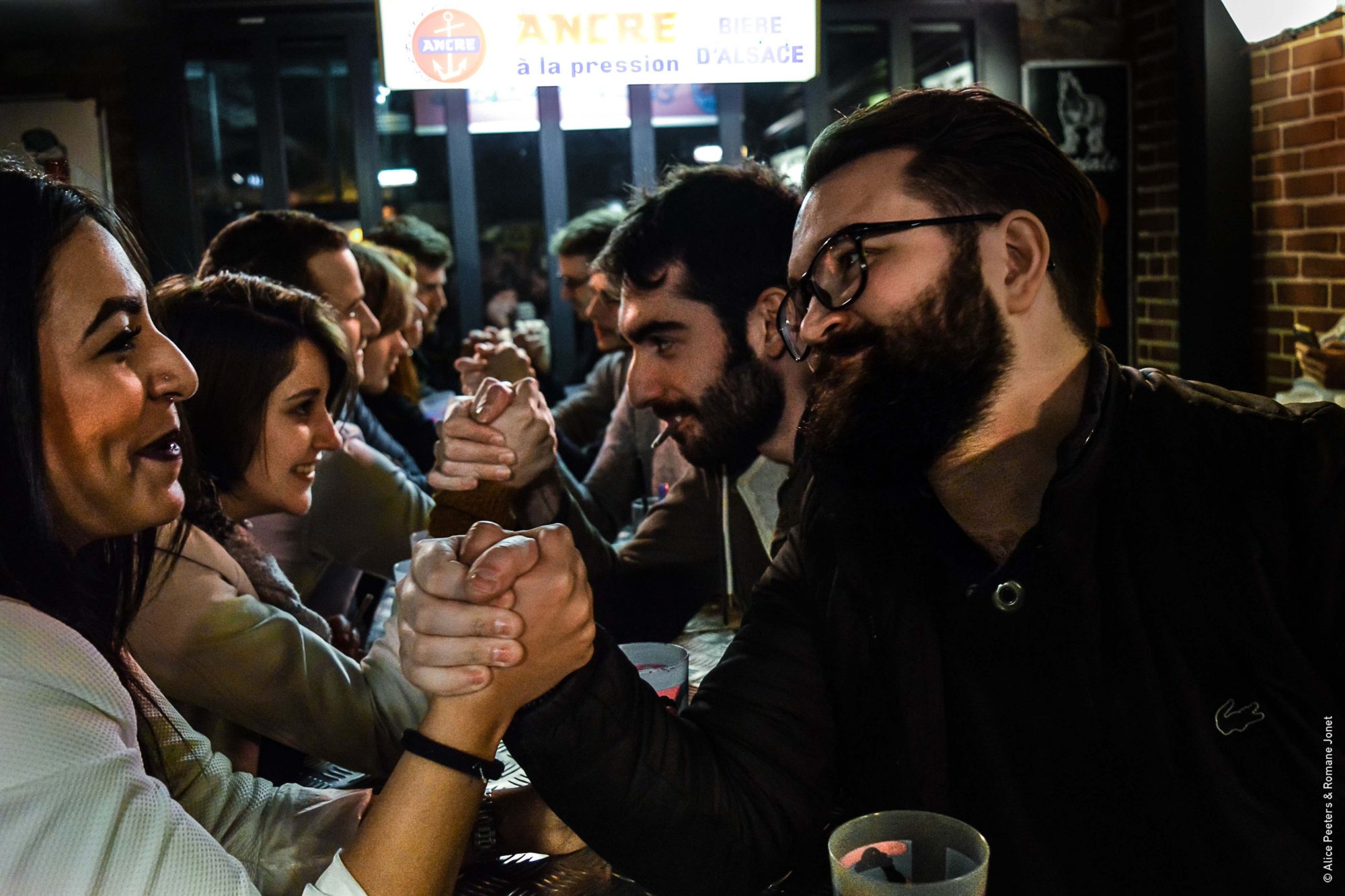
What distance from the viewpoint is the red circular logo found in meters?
3.99

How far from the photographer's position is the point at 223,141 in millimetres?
6109

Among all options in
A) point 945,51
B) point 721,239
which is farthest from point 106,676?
point 945,51

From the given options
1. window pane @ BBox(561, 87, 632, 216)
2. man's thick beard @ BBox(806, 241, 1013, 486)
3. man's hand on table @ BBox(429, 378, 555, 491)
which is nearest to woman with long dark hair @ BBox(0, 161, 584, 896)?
man's thick beard @ BBox(806, 241, 1013, 486)

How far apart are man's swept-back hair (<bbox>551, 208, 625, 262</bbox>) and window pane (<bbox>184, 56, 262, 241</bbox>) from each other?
193 cm

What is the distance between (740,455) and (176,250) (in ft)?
14.8

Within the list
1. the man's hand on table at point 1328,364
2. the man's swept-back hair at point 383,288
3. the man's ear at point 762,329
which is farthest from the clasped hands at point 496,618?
the man's hand on table at point 1328,364

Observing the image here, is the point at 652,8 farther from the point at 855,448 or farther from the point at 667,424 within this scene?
the point at 855,448

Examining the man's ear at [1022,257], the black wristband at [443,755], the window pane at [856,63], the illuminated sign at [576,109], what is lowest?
the black wristband at [443,755]

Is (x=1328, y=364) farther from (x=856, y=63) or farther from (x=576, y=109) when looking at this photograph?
(x=576, y=109)

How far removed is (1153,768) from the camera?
1225 millimetres

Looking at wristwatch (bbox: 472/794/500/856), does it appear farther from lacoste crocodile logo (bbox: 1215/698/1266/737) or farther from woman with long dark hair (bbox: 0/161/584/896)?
lacoste crocodile logo (bbox: 1215/698/1266/737)

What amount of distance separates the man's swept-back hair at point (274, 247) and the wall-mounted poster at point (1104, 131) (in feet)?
13.8

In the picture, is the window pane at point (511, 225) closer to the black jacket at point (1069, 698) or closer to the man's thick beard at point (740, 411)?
the man's thick beard at point (740, 411)

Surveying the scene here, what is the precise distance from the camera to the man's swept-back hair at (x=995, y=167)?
1373 mm
